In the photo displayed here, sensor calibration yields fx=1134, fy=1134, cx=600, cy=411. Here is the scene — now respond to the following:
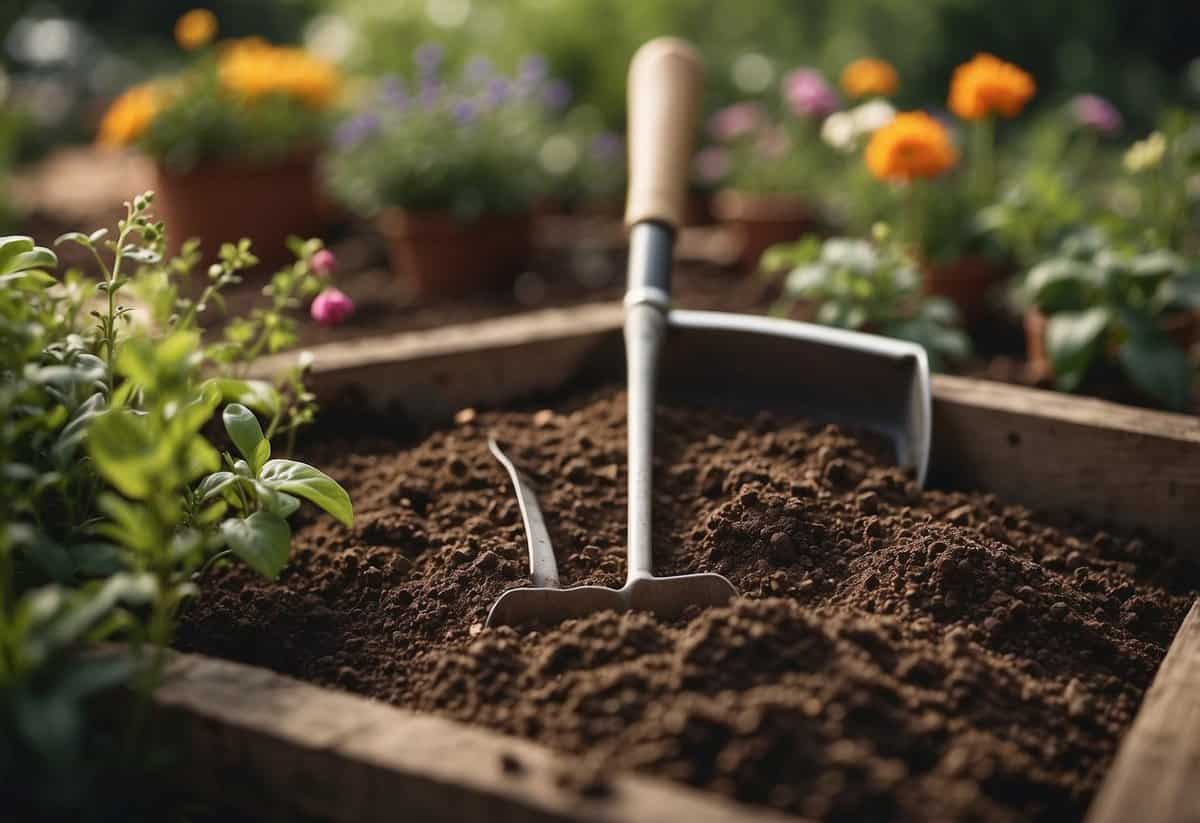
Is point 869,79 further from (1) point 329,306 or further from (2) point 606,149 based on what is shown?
(1) point 329,306

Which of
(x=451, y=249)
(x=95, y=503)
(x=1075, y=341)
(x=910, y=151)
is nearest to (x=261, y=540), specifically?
(x=95, y=503)

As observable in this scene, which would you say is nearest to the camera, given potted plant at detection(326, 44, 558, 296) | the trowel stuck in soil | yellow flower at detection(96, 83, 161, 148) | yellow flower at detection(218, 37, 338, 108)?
the trowel stuck in soil

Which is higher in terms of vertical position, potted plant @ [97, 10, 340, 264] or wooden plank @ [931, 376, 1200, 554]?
potted plant @ [97, 10, 340, 264]

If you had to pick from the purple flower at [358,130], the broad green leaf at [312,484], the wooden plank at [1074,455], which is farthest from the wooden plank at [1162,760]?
the purple flower at [358,130]

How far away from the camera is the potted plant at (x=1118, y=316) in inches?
92.0

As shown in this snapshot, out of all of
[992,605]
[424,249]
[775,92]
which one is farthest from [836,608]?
[775,92]

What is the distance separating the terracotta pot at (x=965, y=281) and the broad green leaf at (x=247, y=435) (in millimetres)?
2170

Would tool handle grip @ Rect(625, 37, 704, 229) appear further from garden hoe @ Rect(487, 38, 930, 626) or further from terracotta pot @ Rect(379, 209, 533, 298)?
terracotta pot @ Rect(379, 209, 533, 298)

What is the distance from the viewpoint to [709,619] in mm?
1401

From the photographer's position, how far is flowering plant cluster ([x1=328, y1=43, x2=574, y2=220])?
12.0ft

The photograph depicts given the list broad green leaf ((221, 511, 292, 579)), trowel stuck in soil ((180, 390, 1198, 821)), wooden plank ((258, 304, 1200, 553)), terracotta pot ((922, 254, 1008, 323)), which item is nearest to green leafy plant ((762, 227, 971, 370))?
wooden plank ((258, 304, 1200, 553))

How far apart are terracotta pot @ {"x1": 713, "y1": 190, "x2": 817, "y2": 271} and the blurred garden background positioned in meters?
→ 0.01

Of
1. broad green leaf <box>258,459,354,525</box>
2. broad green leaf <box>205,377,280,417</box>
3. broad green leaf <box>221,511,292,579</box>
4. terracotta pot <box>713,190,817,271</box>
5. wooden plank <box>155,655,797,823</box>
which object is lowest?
wooden plank <box>155,655,797,823</box>

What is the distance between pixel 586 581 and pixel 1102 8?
18.2ft
